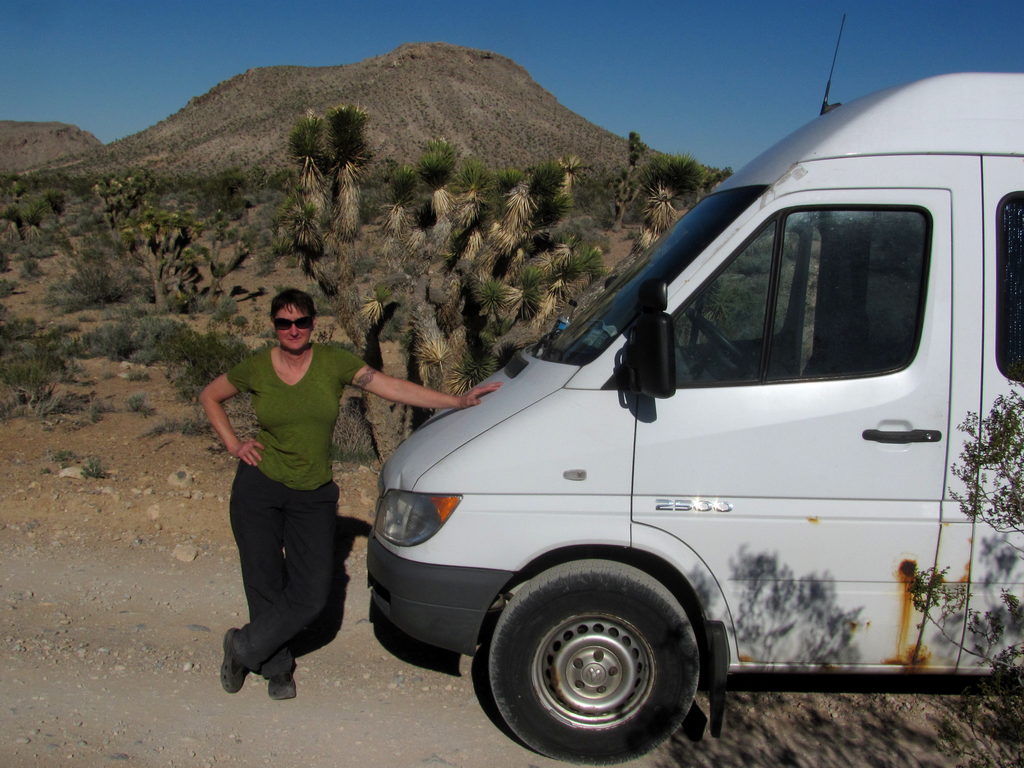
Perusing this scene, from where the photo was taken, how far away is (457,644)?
3.70 m

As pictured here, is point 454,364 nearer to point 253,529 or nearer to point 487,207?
point 487,207

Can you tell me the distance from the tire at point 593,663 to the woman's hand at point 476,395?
2.90ft

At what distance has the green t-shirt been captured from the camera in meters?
4.09

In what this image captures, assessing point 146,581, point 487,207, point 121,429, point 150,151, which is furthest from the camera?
point 150,151

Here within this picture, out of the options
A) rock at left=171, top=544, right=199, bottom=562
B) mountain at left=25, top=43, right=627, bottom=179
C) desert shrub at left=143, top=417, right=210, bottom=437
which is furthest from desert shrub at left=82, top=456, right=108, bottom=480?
mountain at left=25, top=43, right=627, bottom=179

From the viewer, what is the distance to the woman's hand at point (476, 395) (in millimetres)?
4020

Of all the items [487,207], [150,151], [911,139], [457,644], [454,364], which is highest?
[150,151]

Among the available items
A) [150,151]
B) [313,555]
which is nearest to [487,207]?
[313,555]

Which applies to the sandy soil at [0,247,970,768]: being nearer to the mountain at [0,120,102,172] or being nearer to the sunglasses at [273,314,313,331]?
the sunglasses at [273,314,313,331]

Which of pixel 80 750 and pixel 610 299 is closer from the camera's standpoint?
pixel 80 750

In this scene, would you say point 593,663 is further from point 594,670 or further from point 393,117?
point 393,117

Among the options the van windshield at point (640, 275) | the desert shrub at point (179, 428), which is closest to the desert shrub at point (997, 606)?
the van windshield at point (640, 275)

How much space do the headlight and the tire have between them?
470mm

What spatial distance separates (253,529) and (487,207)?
23.1 ft
